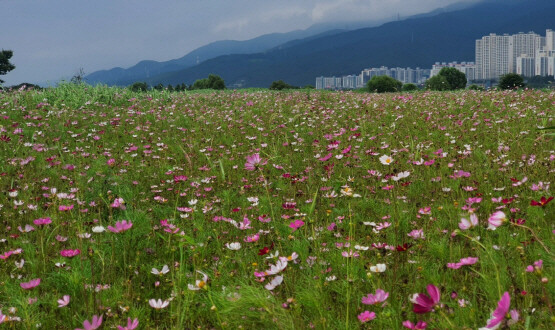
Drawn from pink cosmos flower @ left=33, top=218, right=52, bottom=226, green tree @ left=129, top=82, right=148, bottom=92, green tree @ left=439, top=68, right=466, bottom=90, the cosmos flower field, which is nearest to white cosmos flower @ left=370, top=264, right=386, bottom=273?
the cosmos flower field

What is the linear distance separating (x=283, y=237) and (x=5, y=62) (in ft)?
174

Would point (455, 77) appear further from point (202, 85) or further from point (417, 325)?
point (417, 325)

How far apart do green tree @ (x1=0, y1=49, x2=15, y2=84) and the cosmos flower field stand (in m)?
45.8

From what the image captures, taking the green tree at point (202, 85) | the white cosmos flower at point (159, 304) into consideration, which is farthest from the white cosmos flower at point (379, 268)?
the green tree at point (202, 85)

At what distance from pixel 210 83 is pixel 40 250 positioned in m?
42.8

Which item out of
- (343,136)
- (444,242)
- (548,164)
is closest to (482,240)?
(444,242)

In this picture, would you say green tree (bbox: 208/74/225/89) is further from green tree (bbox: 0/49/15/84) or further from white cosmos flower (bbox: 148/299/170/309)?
white cosmos flower (bbox: 148/299/170/309)

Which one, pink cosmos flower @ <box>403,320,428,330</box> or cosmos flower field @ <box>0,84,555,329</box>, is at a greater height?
pink cosmos flower @ <box>403,320,428,330</box>

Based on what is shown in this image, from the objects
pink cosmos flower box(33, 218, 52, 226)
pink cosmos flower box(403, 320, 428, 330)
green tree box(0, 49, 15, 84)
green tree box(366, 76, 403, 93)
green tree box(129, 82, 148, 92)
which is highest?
green tree box(0, 49, 15, 84)

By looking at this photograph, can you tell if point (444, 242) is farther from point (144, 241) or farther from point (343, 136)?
point (343, 136)

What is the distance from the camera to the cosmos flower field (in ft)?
6.38

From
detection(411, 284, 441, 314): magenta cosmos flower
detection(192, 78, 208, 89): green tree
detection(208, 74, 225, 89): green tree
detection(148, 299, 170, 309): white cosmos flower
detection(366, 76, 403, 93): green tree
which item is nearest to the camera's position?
detection(411, 284, 441, 314): magenta cosmos flower

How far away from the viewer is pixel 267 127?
311 inches

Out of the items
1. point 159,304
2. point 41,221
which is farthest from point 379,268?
point 41,221
